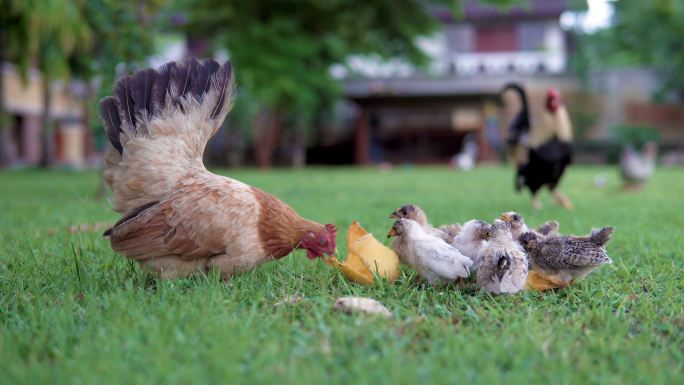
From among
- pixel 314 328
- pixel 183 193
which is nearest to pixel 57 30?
pixel 183 193

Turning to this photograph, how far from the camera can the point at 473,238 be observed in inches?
105

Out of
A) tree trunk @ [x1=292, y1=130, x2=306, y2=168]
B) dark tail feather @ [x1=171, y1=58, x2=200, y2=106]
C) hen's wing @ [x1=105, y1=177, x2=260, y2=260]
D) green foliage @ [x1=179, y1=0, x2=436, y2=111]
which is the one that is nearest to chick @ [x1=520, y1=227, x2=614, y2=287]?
→ hen's wing @ [x1=105, y1=177, x2=260, y2=260]

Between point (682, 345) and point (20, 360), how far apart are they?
80.0 inches

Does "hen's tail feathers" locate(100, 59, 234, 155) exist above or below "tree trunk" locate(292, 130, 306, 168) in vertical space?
above

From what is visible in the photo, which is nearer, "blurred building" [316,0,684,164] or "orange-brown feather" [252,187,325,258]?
"orange-brown feather" [252,187,325,258]

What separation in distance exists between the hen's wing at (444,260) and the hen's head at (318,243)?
0.39 m

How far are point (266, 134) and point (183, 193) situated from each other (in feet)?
Answer: 53.8

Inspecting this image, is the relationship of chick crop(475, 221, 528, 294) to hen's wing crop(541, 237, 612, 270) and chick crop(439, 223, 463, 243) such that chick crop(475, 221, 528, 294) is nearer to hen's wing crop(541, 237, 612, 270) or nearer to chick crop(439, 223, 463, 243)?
hen's wing crop(541, 237, 612, 270)

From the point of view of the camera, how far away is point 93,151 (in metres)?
27.1

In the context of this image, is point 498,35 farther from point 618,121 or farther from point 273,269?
point 273,269

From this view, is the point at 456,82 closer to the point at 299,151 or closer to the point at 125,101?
the point at 299,151

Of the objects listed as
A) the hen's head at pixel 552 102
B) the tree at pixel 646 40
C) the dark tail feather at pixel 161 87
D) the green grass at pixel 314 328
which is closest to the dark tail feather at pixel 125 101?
the dark tail feather at pixel 161 87

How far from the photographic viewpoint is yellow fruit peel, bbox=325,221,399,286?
265 centimetres

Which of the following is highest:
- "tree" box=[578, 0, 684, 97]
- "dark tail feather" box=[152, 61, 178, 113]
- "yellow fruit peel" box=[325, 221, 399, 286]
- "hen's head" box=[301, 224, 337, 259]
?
"tree" box=[578, 0, 684, 97]
